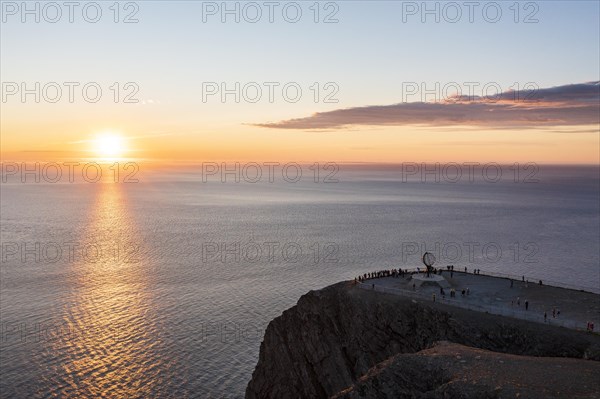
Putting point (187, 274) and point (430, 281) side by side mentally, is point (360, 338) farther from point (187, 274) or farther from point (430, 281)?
point (187, 274)

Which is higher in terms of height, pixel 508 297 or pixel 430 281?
pixel 430 281

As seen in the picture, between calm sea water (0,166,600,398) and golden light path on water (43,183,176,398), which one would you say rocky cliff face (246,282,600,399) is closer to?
calm sea water (0,166,600,398)

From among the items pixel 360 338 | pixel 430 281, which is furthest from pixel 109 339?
pixel 430 281

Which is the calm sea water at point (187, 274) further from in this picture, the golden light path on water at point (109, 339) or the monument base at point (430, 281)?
the monument base at point (430, 281)

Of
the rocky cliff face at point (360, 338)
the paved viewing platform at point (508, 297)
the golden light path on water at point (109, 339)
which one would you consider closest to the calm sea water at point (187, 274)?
the golden light path on water at point (109, 339)

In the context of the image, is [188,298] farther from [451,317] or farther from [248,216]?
[248,216]

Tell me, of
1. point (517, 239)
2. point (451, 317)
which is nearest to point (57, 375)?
point (451, 317)
